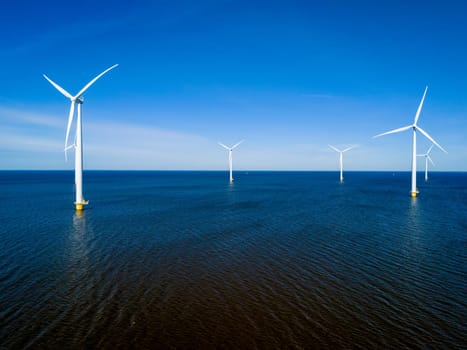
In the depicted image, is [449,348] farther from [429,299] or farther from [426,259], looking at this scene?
[426,259]

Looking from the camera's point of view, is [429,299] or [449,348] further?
[429,299]

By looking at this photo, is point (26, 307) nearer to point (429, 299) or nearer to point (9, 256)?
point (9, 256)

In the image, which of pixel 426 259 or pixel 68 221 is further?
pixel 68 221

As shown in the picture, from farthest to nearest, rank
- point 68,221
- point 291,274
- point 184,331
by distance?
1. point 68,221
2. point 291,274
3. point 184,331

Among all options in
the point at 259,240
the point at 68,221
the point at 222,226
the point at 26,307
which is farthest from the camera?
the point at 68,221

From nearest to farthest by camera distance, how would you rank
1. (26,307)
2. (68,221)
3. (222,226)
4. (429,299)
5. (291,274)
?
(26,307)
(429,299)
(291,274)
(222,226)
(68,221)

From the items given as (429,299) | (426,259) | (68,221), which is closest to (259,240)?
(426,259)

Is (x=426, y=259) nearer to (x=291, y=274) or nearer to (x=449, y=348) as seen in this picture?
(x=291, y=274)

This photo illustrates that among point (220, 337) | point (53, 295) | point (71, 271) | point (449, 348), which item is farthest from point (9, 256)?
point (449, 348)

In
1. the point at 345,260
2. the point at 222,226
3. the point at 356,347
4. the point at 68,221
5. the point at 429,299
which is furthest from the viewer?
the point at 68,221
